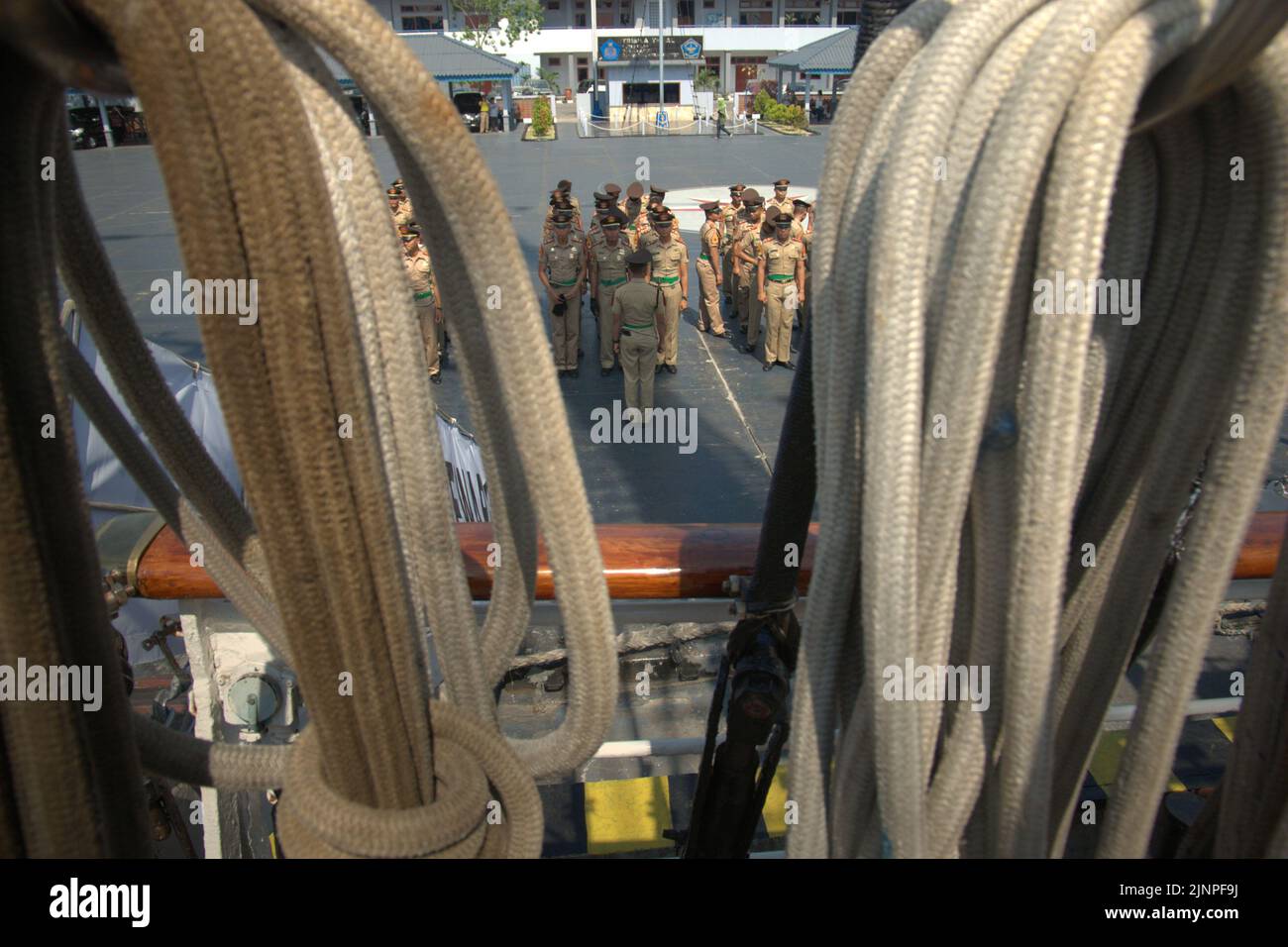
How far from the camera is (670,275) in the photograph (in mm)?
8773

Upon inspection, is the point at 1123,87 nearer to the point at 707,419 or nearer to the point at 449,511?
the point at 449,511

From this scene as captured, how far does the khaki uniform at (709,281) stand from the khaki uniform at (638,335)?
1995mm

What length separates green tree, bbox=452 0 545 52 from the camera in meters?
39.1

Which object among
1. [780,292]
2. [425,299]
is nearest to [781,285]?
[780,292]

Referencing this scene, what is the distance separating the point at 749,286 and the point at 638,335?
2481 millimetres

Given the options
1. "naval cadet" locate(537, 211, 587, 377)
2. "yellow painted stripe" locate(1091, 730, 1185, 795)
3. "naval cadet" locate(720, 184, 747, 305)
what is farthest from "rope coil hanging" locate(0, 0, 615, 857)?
"naval cadet" locate(720, 184, 747, 305)

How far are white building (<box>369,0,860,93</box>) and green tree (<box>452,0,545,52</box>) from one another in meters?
0.77

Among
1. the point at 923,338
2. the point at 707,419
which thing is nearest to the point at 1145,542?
the point at 923,338

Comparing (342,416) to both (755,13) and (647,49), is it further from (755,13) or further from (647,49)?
(755,13)

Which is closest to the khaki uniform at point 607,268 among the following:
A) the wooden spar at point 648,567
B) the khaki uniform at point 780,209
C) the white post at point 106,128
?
the khaki uniform at point 780,209

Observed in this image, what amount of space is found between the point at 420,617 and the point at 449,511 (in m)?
0.13

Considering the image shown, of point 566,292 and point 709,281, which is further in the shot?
point 709,281

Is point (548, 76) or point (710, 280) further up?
point (548, 76)

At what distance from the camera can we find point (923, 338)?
0.65m
